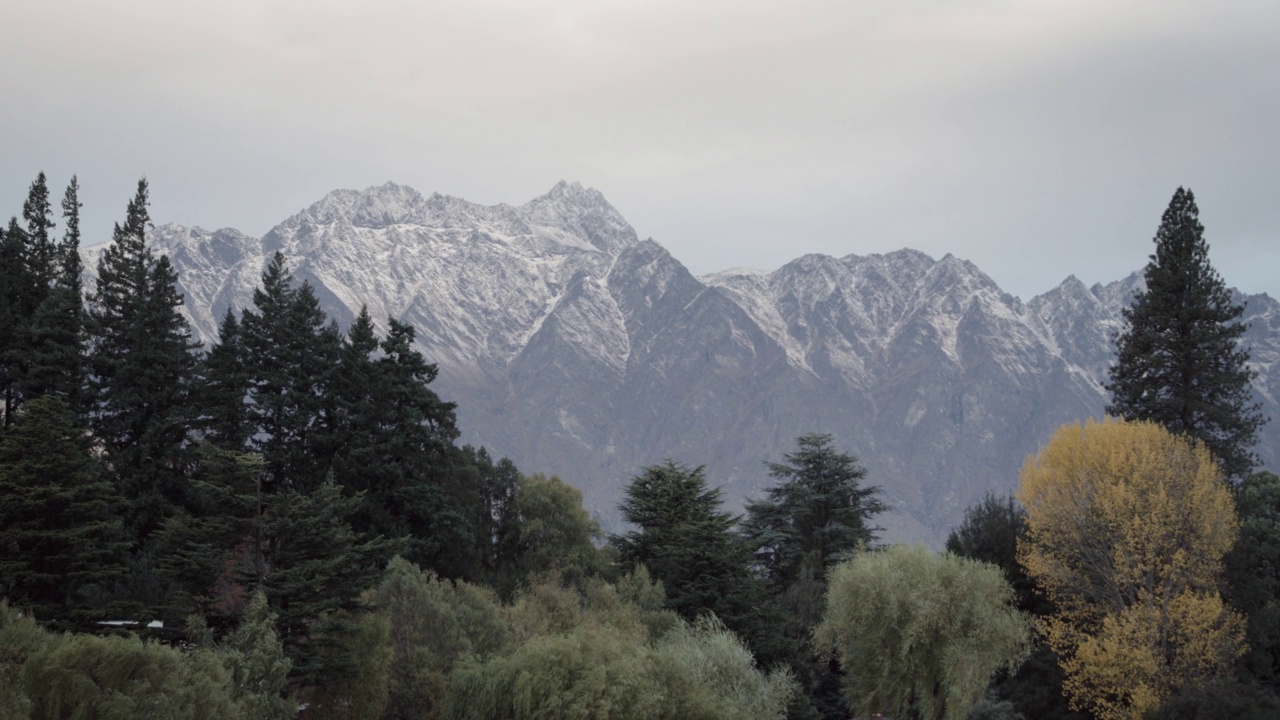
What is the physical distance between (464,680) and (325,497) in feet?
33.0

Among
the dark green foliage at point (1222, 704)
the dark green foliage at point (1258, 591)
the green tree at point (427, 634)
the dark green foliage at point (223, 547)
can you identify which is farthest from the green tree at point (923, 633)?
the dark green foliage at point (223, 547)

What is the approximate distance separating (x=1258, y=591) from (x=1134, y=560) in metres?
10.3

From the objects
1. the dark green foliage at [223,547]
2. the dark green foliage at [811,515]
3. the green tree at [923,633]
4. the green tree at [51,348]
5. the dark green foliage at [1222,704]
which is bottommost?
the dark green foliage at [1222,704]

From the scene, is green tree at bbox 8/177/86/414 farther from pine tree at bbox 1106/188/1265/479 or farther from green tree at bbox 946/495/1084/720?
pine tree at bbox 1106/188/1265/479

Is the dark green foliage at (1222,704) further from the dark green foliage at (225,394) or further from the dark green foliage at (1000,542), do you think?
the dark green foliage at (225,394)

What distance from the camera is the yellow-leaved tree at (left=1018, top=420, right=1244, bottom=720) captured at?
50594 millimetres

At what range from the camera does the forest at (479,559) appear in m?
40.7

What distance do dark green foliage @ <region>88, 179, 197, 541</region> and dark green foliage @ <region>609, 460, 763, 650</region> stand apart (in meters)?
28.0

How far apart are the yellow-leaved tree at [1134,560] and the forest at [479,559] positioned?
0.59ft

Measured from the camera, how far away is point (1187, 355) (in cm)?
6619

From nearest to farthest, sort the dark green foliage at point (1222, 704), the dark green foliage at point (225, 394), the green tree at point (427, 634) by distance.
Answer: the dark green foliage at point (1222, 704), the green tree at point (427, 634), the dark green foliage at point (225, 394)

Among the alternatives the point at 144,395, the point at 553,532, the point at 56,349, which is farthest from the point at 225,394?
the point at 553,532

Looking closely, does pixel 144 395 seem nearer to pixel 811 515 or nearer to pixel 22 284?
pixel 22 284

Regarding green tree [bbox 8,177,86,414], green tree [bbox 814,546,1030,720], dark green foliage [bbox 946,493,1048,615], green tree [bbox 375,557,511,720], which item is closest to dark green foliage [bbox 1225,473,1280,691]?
dark green foliage [bbox 946,493,1048,615]
